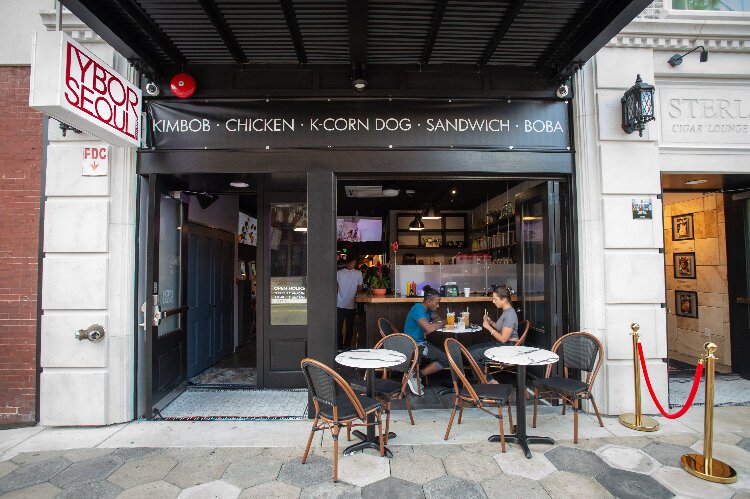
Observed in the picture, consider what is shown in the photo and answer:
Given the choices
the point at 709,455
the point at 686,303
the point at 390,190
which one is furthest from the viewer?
the point at 390,190

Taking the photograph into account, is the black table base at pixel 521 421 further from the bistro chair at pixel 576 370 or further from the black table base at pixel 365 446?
the black table base at pixel 365 446

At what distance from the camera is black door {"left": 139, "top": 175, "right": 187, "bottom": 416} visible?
4410 mm

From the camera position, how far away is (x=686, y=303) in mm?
6707

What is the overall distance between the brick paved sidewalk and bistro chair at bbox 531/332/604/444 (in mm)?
384

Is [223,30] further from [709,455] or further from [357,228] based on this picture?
[357,228]

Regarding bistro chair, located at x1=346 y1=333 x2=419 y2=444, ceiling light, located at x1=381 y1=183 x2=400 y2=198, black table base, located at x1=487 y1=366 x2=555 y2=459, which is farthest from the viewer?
ceiling light, located at x1=381 y1=183 x2=400 y2=198

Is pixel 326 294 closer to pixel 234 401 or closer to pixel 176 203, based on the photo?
pixel 234 401

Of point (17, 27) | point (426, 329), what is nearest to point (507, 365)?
point (426, 329)

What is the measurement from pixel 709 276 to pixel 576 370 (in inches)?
136

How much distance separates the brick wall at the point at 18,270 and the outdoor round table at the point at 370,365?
3369mm

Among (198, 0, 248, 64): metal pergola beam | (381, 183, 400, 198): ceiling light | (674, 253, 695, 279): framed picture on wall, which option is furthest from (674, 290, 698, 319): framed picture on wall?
(198, 0, 248, 64): metal pergola beam

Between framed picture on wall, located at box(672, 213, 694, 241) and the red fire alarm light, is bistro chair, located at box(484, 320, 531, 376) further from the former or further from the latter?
the red fire alarm light

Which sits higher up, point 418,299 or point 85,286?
point 85,286

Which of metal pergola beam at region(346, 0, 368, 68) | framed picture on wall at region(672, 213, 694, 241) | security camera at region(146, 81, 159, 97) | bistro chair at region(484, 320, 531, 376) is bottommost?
bistro chair at region(484, 320, 531, 376)
